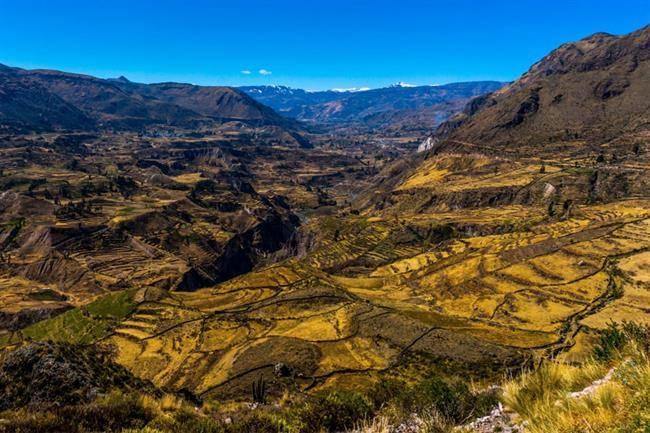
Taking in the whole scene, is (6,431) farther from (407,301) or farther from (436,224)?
(436,224)

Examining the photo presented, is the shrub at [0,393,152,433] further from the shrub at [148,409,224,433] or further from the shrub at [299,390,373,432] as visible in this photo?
the shrub at [299,390,373,432]

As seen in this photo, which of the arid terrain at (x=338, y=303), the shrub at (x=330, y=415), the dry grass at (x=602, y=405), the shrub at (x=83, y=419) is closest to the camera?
the dry grass at (x=602, y=405)

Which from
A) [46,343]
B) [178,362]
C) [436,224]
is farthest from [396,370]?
[436,224]

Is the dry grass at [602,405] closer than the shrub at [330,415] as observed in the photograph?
Yes

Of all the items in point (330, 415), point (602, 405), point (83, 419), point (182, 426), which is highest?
point (602, 405)

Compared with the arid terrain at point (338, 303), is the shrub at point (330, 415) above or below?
above

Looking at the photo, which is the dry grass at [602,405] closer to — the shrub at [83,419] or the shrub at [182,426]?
the shrub at [182,426]

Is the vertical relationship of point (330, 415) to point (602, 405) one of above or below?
below

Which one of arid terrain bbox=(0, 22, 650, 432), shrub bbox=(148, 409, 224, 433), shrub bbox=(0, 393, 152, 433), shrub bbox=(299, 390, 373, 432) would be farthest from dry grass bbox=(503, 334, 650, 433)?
shrub bbox=(0, 393, 152, 433)

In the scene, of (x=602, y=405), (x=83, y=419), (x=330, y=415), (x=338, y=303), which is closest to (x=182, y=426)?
(x=83, y=419)

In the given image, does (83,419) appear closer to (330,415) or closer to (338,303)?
(330,415)

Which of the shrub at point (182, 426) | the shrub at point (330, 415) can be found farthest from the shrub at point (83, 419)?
the shrub at point (330, 415)
